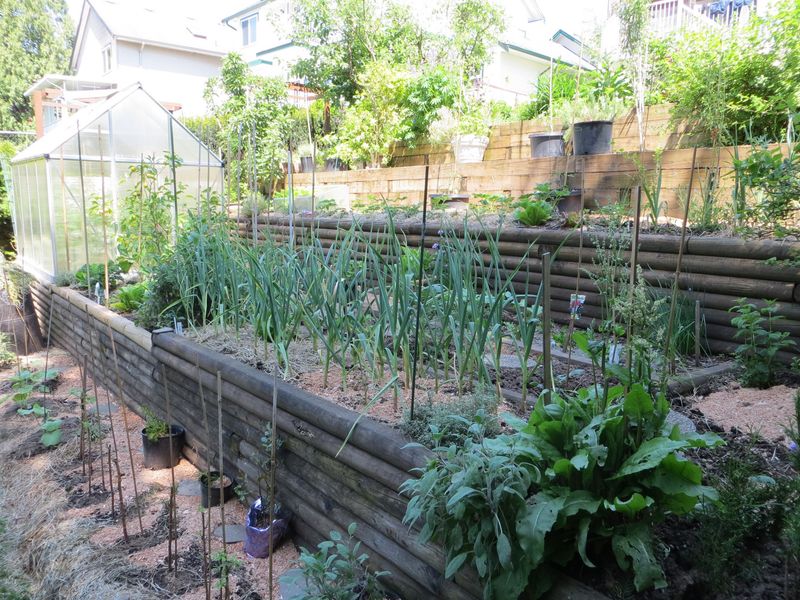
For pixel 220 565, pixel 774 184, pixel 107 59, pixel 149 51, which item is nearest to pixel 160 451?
pixel 220 565

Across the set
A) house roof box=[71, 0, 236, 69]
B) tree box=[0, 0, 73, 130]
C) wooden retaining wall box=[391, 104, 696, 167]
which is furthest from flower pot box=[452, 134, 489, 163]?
tree box=[0, 0, 73, 130]

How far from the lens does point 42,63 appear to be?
2705 centimetres

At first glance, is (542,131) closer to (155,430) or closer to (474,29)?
(474,29)

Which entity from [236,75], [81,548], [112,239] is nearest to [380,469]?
[81,548]

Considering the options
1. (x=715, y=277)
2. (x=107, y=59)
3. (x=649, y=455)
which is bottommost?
(x=649, y=455)

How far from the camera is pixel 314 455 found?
2.28 m

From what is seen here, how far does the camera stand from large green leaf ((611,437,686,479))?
1357mm

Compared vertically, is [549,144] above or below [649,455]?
above

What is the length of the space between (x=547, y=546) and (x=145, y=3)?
1248 inches

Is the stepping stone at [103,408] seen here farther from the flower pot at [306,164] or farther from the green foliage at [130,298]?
the flower pot at [306,164]

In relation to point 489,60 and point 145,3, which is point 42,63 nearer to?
point 145,3

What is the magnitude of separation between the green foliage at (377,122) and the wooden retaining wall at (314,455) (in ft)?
21.0

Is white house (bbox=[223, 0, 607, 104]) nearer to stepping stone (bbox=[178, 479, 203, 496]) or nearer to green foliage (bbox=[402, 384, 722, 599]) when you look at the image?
stepping stone (bbox=[178, 479, 203, 496])

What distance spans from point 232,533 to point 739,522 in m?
2.06
